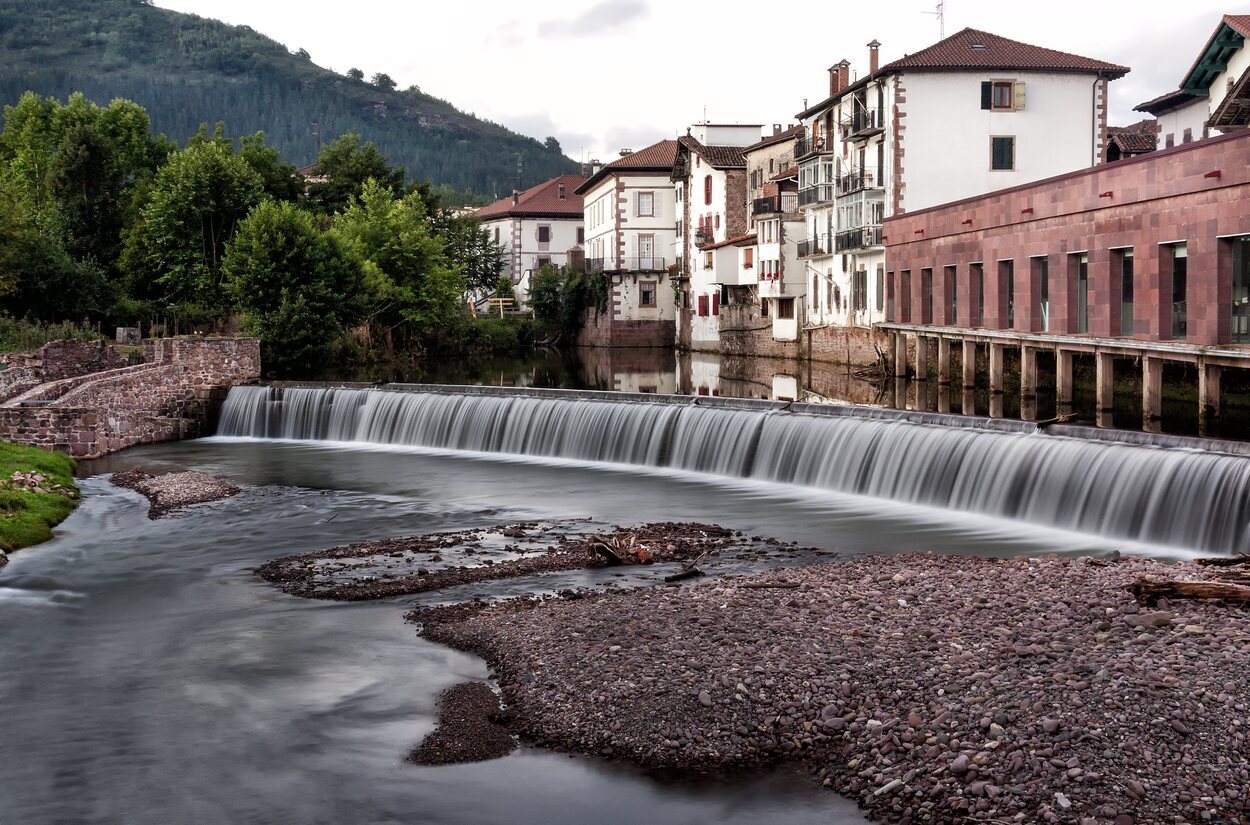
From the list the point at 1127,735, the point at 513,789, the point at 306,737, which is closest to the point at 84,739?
the point at 306,737

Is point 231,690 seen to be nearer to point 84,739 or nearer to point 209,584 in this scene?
point 84,739

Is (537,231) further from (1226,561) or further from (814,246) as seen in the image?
(1226,561)

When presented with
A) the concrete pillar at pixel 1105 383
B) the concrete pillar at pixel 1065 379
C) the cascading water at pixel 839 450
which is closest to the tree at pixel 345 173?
the cascading water at pixel 839 450

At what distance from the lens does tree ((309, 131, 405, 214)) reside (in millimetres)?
74812

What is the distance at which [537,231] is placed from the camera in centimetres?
11131

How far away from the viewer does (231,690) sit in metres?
13.5

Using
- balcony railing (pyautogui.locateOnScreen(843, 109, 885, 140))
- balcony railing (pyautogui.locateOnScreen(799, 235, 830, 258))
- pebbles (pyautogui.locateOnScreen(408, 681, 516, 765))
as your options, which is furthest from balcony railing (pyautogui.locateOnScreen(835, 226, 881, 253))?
pebbles (pyautogui.locateOnScreen(408, 681, 516, 765))

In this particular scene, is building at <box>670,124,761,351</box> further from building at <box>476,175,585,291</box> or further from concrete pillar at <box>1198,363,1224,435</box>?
concrete pillar at <box>1198,363,1224,435</box>

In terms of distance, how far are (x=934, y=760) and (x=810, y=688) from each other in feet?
5.71

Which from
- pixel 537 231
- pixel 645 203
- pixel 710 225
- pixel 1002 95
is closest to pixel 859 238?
pixel 1002 95

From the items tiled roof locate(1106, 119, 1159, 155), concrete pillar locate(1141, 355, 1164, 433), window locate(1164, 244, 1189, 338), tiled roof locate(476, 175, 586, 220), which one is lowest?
concrete pillar locate(1141, 355, 1164, 433)

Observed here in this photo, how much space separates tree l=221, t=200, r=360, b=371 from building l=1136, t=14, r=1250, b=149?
1328 inches

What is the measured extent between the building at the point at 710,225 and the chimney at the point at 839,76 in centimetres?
920

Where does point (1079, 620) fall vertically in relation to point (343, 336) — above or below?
below
